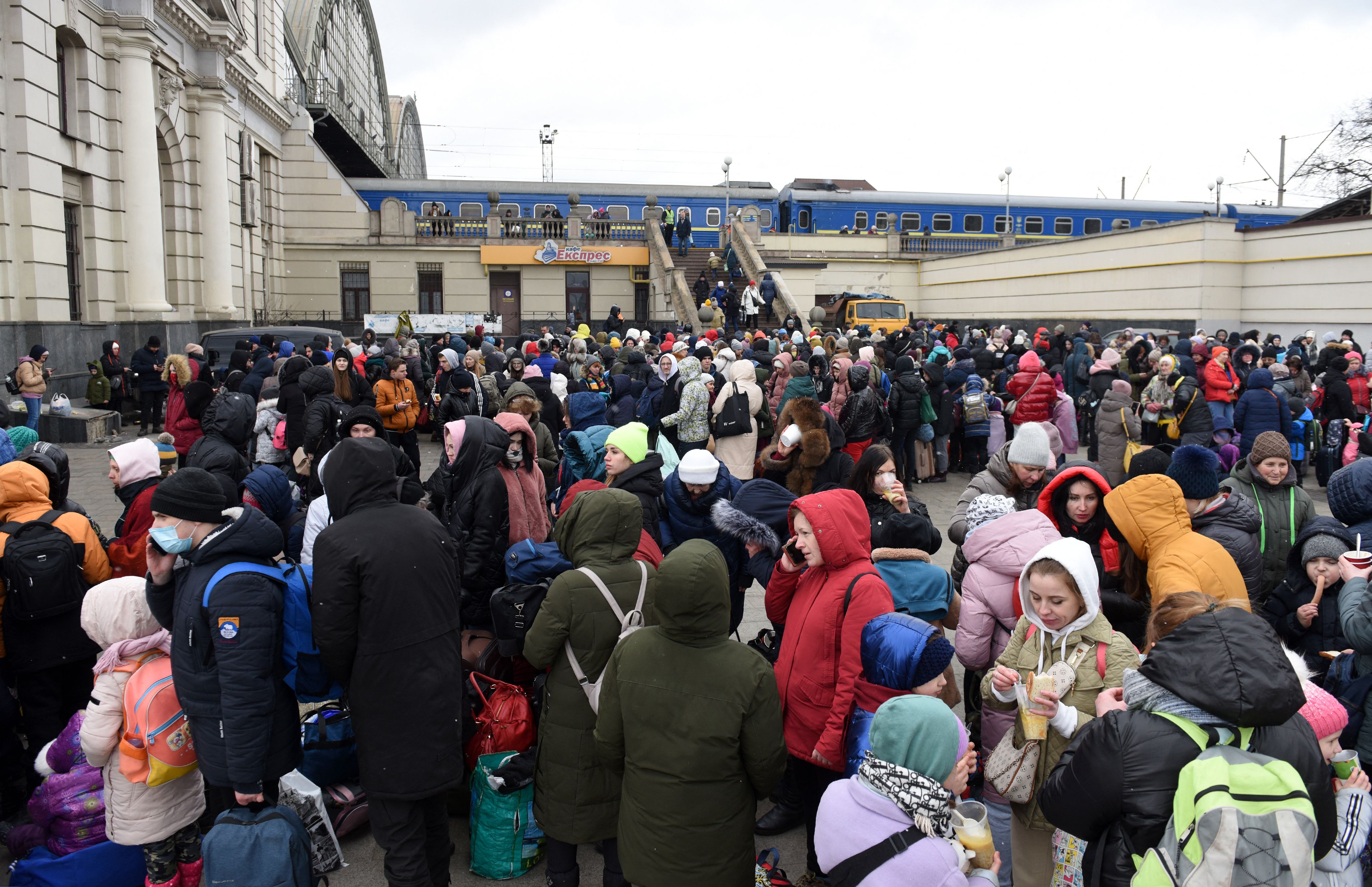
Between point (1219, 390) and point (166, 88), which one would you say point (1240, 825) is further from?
point (166, 88)

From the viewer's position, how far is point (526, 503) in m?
5.63

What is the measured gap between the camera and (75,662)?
452 centimetres

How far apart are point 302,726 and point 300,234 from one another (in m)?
31.6

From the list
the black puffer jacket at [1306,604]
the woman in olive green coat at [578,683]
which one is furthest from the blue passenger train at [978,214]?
the woman in olive green coat at [578,683]

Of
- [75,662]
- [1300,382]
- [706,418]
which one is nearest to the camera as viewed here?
[75,662]

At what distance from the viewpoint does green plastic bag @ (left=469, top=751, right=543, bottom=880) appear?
3.99 m

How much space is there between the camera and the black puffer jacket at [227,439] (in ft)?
20.2

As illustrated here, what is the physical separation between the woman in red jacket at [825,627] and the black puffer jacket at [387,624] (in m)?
1.39

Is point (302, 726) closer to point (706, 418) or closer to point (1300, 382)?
point (706, 418)

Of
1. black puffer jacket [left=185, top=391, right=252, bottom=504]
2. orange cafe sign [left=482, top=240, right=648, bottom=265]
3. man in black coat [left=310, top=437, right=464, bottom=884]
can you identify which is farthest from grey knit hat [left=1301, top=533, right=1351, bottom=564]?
orange cafe sign [left=482, top=240, right=648, bottom=265]

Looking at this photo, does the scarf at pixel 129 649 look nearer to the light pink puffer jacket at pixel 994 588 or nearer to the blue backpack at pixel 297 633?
the blue backpack at pixel 297 633

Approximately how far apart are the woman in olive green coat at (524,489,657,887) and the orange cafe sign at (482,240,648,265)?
30.4 metres

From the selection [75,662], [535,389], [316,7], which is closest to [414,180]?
[316,7]

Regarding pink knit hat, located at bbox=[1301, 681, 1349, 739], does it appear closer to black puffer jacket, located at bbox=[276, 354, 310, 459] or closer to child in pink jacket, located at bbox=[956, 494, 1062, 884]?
child in pink jacket, located at bbox=[956, 494, 1062, 884]
